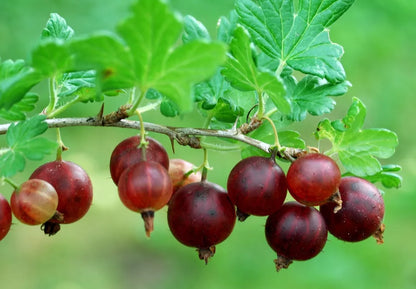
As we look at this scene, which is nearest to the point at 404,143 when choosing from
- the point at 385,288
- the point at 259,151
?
the point at 385,288

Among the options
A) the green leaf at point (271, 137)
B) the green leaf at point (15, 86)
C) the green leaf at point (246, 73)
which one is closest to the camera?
the green leaf at point (15, 86)

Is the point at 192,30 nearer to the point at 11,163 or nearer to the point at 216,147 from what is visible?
the point at 216,147

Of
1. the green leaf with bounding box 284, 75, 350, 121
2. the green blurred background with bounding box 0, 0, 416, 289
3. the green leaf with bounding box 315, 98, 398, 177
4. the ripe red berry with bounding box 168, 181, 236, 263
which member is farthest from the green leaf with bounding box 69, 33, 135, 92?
the green blurred background with bounding box 0, 0, 416, 289

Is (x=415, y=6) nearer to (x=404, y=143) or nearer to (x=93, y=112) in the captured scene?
(x=404, y=143)

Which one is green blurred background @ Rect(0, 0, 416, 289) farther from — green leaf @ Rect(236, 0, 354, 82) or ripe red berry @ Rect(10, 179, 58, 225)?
ripe red berry @ Rect(10, 179, 58, 225)

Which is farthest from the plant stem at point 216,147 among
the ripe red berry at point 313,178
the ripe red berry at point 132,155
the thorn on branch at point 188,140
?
the ripe red berry at point 313,178

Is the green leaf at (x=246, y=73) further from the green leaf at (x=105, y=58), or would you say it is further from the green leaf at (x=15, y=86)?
the green leaf at (x=15, y=86)
